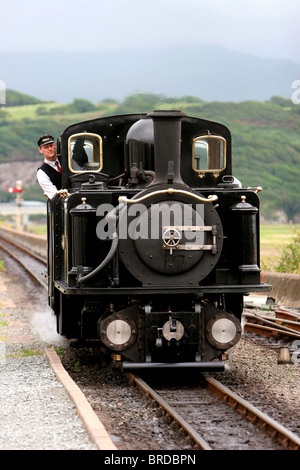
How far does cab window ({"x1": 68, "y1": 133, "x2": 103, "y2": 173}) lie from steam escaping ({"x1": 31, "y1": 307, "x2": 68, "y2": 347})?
3.11 meters

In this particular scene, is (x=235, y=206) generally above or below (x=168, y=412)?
above

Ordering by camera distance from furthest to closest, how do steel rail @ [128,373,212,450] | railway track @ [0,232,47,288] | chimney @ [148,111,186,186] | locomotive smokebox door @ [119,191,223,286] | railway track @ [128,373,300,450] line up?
railway track @ [0,232,47,288] → chimney @ [148,111,186,186] → locomotive smokebox door @ [119,191,223,286] → railway track @ [128,373,300,450] → steel rail @ [128,373,212,450]

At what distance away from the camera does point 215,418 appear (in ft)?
25.9

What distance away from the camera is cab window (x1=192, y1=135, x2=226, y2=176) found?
10.6 m

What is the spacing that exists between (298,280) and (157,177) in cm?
816

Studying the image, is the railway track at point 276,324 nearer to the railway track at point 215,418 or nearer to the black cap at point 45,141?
the railway track at point 215,418

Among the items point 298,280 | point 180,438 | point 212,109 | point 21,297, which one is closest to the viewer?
point 180,438

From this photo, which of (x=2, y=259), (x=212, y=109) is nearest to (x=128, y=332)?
(x=2, y=259)

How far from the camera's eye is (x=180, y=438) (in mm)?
7168

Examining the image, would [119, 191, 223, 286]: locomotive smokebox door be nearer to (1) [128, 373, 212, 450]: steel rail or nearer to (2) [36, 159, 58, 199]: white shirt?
(1) [128, 373, 212, 450]: steel rail

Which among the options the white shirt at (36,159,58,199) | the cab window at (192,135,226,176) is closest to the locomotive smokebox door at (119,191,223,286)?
the cab window at (192,135,226,176)

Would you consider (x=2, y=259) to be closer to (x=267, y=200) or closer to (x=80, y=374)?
(x=80, y=374)

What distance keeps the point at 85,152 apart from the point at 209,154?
62.5 inches

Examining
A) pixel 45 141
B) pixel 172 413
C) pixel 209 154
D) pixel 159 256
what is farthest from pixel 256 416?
pixel 45 141
